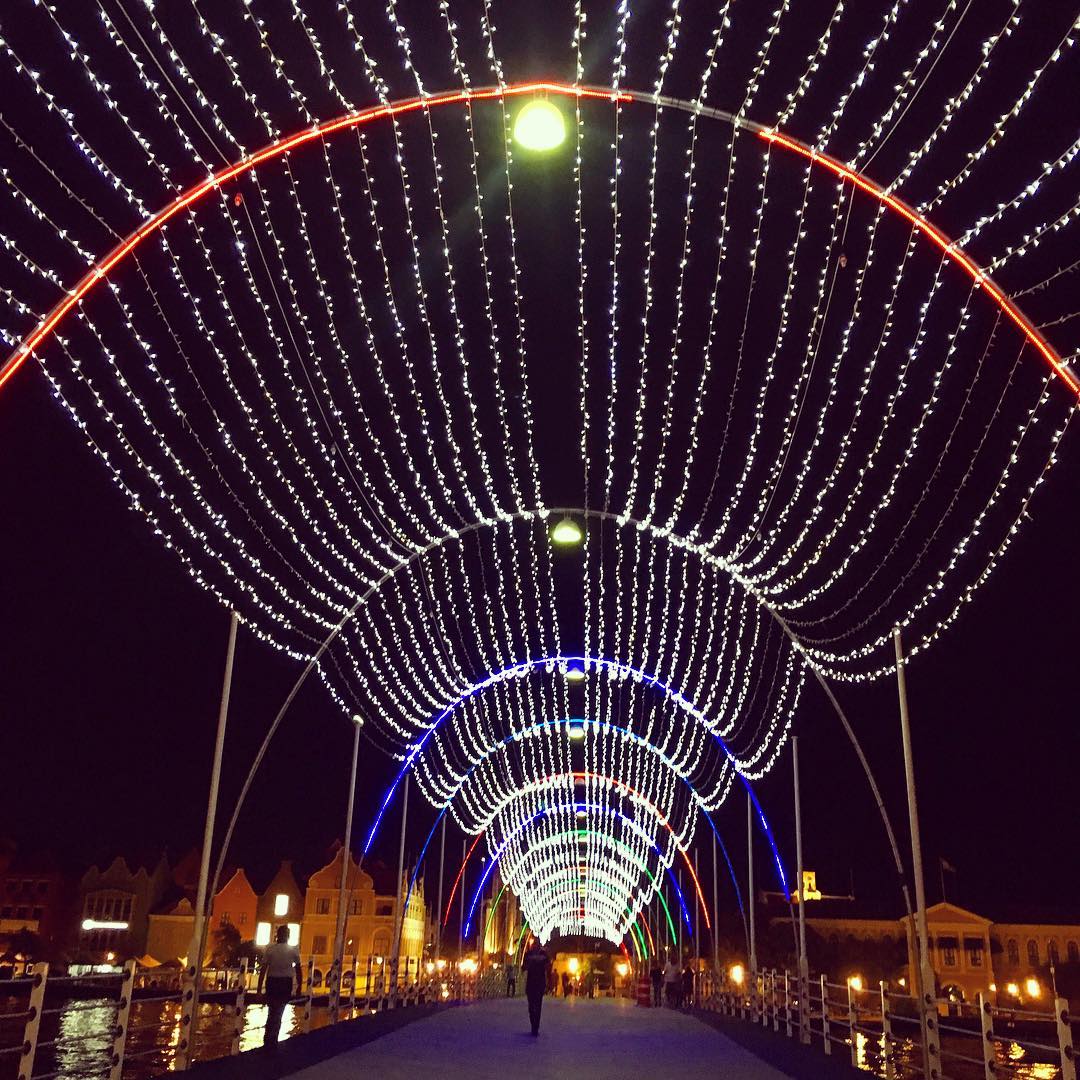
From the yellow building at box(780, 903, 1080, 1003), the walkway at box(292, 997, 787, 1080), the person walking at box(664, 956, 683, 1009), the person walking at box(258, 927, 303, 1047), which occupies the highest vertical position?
the yellow building at box(780, 903, 1080, 1003)

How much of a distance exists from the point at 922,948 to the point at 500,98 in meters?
10.2

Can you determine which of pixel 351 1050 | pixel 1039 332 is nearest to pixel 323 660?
pixel 351 1050

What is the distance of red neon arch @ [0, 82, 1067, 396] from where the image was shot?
888 centimetres

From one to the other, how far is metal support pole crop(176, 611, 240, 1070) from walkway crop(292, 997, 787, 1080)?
116 cm

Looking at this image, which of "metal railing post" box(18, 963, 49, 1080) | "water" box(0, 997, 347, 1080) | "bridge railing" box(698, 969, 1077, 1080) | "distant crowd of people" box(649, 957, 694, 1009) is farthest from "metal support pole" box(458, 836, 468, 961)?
"metal railing post" box(18, 963, 49, 1080)

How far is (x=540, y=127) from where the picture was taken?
23.7 feet

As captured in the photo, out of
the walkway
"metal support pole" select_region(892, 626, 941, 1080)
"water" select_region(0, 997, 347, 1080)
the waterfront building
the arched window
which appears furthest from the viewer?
the arched window

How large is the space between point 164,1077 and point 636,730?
33.3m

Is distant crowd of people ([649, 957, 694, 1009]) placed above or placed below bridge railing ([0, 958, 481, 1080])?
above

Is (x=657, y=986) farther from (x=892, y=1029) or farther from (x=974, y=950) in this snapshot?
(x=974, y=950)

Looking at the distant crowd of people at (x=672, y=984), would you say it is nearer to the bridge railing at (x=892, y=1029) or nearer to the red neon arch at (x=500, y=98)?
the bridge railing at (x=892, y=1029)

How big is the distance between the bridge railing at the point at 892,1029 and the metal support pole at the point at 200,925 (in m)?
6.40

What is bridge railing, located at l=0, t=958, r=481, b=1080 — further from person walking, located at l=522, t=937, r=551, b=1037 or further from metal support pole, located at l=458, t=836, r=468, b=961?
metal support pole, located at l=458, t=836, r=468, b=961

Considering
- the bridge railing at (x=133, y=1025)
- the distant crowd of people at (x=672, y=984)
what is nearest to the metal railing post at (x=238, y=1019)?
the bridge railing at (x=133, y=1025)
